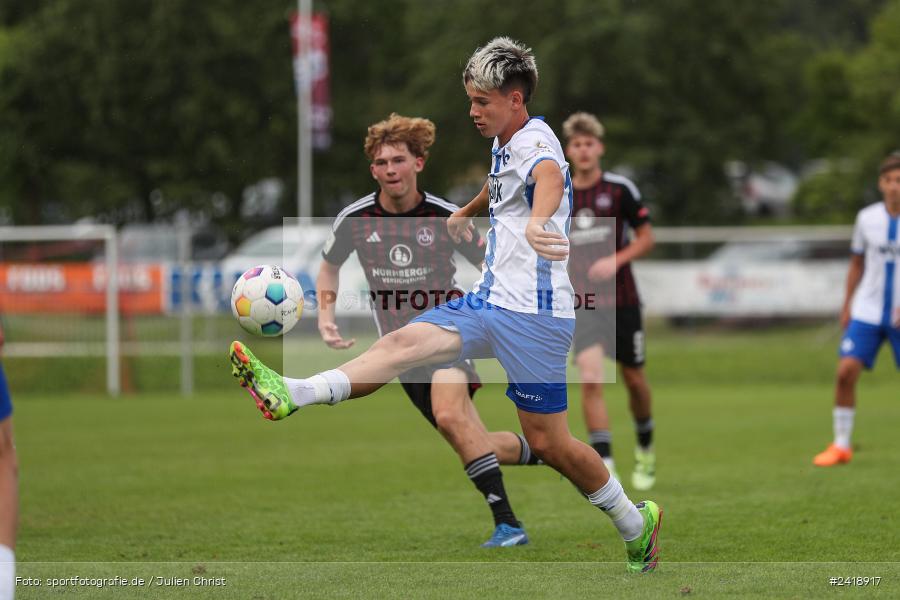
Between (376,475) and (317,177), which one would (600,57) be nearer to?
(317,177)

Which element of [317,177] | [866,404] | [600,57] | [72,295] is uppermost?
[600,57]

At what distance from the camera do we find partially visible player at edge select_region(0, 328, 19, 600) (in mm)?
4371

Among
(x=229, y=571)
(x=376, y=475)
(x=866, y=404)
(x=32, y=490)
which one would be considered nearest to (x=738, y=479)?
(x=376, y=475)

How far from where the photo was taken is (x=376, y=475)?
A: 970cm

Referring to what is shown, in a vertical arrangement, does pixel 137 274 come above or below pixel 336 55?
below

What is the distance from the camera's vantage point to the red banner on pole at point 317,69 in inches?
1150

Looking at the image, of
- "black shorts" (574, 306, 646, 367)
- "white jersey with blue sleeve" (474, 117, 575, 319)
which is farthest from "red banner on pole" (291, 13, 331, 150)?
"white jersey with blue sleeve" (474, 117, 575, 319)

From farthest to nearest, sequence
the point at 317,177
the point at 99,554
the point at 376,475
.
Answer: the point at 317,177, the point at 376,475, the point at 99,554

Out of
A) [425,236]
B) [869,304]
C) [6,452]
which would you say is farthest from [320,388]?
[869,304]

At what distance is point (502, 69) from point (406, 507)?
139 inches

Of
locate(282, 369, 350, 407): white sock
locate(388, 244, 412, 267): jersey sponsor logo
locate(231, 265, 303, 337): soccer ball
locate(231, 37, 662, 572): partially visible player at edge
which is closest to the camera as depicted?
locate(282, 369, 350, 407): white sock

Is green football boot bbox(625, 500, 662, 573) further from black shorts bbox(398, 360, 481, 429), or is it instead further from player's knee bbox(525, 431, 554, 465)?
black shorts bbox(398, 360, 481, 429)

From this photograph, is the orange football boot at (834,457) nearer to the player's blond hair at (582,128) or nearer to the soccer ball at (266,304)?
the player's blond hair at (582,128)

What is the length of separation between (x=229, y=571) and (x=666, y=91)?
3162 centimetres
